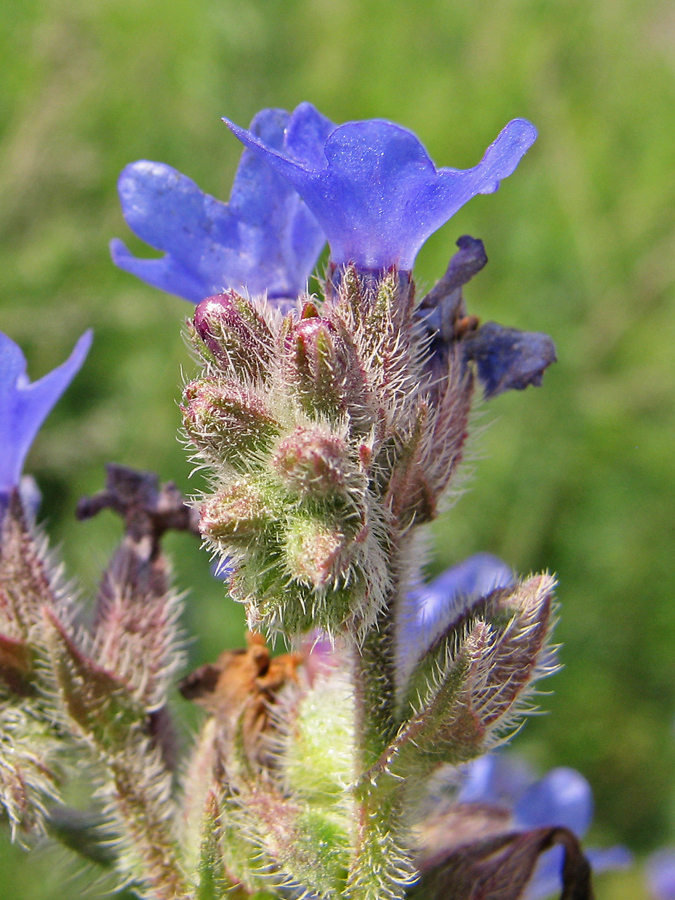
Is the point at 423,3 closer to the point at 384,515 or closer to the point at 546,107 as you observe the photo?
the point at 546,107

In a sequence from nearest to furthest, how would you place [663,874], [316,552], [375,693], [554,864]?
[316,552] < [375,693] < [554,864] < [663,874]

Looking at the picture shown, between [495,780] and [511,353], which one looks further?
[495,780]

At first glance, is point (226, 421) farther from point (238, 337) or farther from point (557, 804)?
point (557, 804)

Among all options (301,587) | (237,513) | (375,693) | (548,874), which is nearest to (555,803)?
(548,874)

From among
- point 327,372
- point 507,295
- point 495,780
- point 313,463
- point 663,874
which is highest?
point 507,295

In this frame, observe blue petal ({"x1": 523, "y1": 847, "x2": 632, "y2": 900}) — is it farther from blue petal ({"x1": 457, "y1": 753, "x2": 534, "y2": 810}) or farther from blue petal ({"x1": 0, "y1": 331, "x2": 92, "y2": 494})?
blue petal ({"x1": 0, "y1": 331, "x2": 92, "y2": 494})

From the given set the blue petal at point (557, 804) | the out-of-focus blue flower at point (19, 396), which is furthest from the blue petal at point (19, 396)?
the blue petal at point (557, 804)
